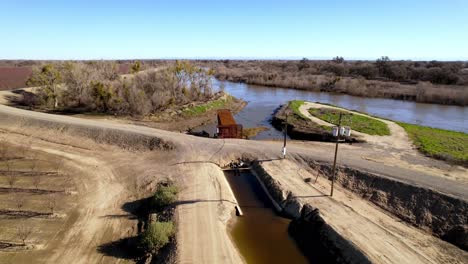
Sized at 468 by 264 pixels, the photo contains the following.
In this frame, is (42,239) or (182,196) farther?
(182,196)

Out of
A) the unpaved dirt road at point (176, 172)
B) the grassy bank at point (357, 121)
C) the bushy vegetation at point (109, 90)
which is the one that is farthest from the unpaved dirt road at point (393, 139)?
the bushy vegetation at point (109, 90)

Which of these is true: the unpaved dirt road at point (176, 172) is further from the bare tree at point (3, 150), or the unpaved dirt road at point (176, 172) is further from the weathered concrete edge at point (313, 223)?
the weathered concrete edge at point (313, 223)

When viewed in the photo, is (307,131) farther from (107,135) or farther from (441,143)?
(107,135)

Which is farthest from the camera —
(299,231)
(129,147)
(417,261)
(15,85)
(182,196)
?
(15,85)

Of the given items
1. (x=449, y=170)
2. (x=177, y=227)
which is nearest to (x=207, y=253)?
(x=177, y=227)

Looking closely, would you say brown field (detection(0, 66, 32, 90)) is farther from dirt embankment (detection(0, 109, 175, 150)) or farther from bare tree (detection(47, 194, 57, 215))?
bare tree (detection(47, 194, 57, 215))

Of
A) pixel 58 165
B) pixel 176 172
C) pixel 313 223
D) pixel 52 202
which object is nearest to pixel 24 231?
pixel 52 202

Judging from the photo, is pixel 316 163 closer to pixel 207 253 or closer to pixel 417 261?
pixel 417 261

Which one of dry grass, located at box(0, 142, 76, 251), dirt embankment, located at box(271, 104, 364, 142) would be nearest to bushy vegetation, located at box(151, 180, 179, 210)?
dry grass, located at box(0, 142, 76, 251)
